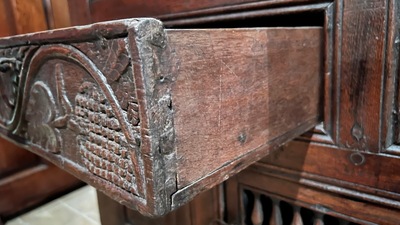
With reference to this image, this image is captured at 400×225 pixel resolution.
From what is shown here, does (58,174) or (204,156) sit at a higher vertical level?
(204,156)

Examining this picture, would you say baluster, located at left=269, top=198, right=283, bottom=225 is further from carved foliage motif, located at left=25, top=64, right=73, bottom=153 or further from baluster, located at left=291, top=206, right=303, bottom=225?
carved foliage motif, located at left=25, top=64, right=73, bottom=153

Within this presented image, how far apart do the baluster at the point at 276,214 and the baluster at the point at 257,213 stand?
31mm

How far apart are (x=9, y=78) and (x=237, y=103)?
401mm

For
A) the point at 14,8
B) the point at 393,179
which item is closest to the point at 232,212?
the point at 393,179

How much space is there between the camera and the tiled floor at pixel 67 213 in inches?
49.8

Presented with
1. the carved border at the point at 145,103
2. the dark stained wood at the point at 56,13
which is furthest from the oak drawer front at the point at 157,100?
the dark stained wood at the point at 56,13

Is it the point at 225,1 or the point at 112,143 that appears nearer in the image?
the point at 112,143

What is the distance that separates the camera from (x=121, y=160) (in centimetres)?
35

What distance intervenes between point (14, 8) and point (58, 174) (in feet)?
2.47

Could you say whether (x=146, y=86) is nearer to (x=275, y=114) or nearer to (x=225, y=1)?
(x=275, y=114)

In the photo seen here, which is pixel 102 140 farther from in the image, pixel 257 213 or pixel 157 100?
pixel 257 213

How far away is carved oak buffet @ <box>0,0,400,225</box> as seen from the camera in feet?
1.01

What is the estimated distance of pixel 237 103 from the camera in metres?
0.39

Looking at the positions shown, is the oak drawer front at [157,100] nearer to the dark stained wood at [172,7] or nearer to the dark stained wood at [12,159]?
the dark stained wood at [172,7]
